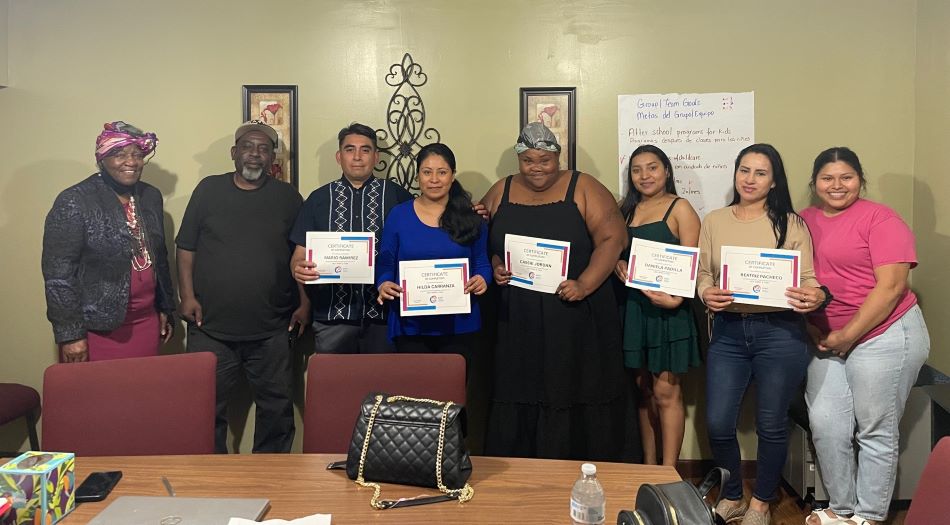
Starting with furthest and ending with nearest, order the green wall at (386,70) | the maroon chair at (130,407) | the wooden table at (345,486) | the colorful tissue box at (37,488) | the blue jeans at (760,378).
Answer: the green wall at (386,70)
the blue jeans at (760,378)
the maroon chair at (130,407)
the wooden table at (345,486)
the colorful tissue box at (37,488)

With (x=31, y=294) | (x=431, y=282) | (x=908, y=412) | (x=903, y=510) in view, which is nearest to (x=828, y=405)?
(x=908, y=412)

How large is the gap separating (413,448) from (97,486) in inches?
27.9

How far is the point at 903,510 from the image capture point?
2969 mm

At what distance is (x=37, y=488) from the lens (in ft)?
4.45

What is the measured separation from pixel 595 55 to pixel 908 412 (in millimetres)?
2137

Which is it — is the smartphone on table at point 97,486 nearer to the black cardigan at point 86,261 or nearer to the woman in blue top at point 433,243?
the woman in blue top at point 433,243

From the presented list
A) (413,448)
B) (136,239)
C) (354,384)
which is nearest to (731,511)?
(354,384)

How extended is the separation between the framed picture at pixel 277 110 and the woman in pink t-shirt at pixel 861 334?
241 centimetres

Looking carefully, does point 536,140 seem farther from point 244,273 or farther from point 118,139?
point 118,139

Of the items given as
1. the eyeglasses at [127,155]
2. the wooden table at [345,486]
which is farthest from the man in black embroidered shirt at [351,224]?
the wooden table at [345,486]

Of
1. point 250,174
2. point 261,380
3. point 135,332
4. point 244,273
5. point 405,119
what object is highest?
point 405,119

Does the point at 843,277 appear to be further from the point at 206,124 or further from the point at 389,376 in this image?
the point at 206,124

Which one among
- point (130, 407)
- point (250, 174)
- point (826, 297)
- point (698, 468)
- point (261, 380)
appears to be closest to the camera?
point (130, 407)

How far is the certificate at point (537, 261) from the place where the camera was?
2.78 meters
